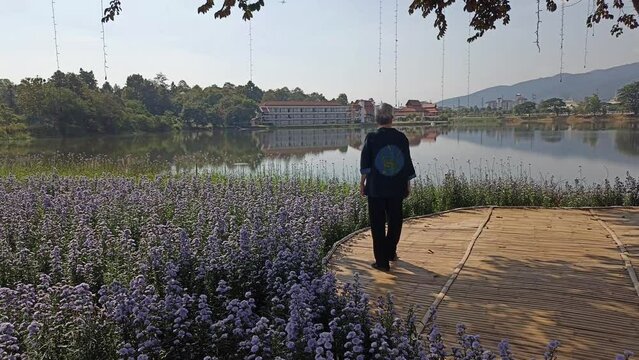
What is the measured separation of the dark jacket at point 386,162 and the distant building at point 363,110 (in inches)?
2618

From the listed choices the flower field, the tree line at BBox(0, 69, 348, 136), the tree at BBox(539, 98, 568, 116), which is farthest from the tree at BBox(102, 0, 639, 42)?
the tree at BBox(539, 98, 568, 116)

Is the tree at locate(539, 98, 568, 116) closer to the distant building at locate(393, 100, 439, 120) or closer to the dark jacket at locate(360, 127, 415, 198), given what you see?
the distant building at locate(393, 100, 439, 120)

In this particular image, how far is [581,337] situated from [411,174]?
5.91ft

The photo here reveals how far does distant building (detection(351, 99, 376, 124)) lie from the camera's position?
71.4 m

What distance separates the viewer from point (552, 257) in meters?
4.23

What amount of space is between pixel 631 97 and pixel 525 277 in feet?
207

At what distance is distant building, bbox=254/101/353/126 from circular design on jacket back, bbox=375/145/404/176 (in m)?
67.0

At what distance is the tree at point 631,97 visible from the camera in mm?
53419

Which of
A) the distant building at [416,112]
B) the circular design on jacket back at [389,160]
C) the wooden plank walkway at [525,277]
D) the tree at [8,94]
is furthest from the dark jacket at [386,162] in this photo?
the distant building at [416,112]

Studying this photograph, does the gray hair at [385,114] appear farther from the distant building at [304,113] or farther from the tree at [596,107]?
the distant building at [304,113]

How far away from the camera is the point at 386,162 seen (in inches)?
156

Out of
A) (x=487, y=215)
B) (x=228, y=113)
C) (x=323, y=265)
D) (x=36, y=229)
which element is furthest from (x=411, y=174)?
(x=228, y=113)

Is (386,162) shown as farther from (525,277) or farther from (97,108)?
(97,108)

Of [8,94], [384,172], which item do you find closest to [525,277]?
[384,172]
